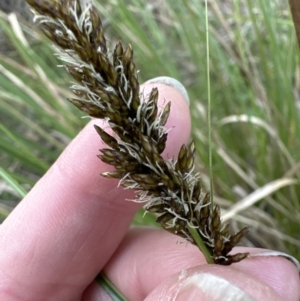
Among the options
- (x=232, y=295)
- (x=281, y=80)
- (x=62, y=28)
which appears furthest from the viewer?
(x=281, y=80)

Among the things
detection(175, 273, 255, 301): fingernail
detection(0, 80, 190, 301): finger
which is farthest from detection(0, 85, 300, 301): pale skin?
detection(175, 273, 255, 301): fingernail

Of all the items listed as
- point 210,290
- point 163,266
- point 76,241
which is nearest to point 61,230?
point 76,241

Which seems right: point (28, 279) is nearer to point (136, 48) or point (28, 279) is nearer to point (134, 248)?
point (134, 248)

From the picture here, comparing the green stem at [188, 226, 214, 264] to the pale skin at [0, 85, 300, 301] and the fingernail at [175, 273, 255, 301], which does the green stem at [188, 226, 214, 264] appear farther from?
the pale skin at [0, 85, 300, 301]

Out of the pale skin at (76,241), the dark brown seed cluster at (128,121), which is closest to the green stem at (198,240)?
the dark brown seed cluster at (128,121)

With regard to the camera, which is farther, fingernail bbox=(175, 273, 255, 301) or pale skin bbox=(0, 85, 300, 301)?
pale skin bbox=(0, 85, 300, 301)

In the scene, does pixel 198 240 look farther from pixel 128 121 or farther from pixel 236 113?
pixel 236 113

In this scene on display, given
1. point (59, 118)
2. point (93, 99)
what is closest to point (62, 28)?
point (93, 99)
